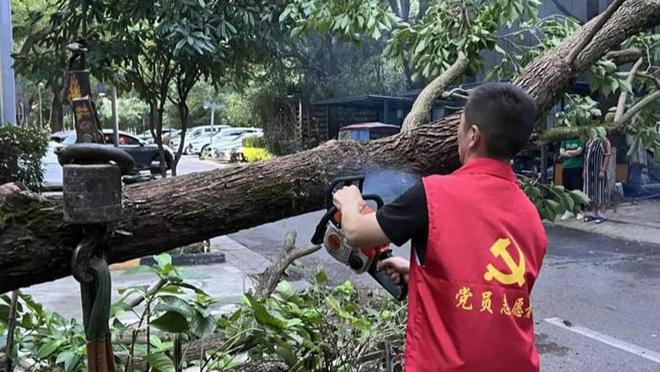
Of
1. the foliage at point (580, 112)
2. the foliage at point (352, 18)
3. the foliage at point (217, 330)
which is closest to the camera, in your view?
the foliage at point (217, 330)

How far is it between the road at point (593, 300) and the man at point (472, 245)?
11.8 feet

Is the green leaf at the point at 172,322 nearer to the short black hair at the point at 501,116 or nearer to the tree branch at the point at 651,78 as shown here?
the short black hair at the point at 501,116

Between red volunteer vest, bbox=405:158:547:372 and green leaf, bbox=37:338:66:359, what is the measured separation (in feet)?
5.15

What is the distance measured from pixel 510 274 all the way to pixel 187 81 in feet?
30.5

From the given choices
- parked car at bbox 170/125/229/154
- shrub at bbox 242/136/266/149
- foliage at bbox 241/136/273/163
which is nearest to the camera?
foliage at bbox 241/136/273/163

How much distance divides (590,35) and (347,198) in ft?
6.63

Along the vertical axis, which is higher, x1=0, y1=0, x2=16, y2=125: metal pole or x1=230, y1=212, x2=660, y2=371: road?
x1=0, y1=0, x2=16, y2=125: metal pole

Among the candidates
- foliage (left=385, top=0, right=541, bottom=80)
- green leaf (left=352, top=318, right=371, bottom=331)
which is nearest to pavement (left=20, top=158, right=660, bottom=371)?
green leaf (left=352, top=318, right=371, bottom=331)

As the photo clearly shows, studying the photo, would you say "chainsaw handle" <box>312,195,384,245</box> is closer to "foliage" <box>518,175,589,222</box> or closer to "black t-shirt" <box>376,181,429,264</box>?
"black t-shirt" <box>376,181,429,264</box>

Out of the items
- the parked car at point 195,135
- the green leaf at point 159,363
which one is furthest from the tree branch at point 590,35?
the parked car at point 195,135

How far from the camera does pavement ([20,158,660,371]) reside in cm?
589

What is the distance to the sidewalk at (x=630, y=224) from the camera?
11.8 meters

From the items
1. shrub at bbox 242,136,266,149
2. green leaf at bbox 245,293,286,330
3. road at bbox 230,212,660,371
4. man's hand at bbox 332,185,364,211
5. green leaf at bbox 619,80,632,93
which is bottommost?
road at bbox 230,212,660,371

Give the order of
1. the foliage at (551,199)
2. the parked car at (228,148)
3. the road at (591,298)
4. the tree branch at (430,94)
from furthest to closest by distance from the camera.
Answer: the parked car at (228,148) < the road at (591,298) < the foliage at (551,199) < the tree branch at (430,94)
